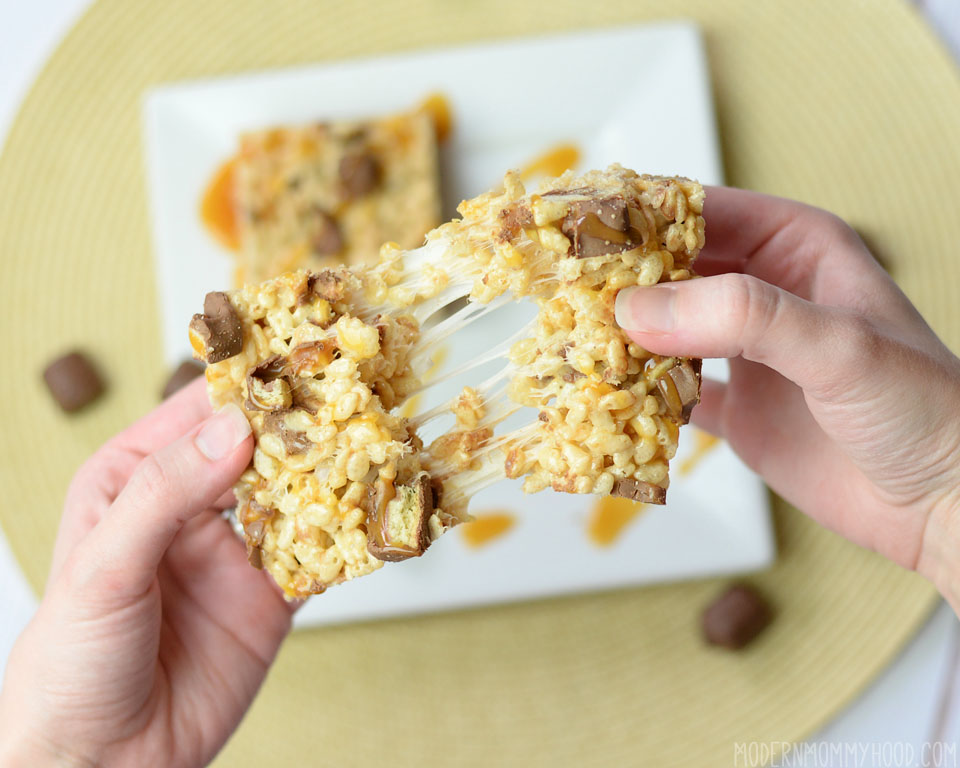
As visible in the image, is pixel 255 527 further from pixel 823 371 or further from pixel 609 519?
pixel 609 519

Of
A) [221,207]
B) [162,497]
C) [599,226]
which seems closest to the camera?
[599,226]

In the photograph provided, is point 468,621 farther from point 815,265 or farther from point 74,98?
point 74,98

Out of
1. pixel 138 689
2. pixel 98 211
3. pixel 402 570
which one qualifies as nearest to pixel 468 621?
pixel 402 570

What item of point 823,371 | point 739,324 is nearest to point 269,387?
point 739,324

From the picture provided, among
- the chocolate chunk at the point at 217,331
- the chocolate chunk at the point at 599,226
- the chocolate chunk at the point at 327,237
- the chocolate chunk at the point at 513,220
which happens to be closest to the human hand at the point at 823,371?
the chocolate chunk at the point at 599,226

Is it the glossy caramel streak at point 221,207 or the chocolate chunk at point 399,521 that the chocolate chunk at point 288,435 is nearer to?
the chocolate chunk at point 399,521

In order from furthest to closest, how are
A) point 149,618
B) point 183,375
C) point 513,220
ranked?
point 183,375 < point 149,618 < point 513,220
